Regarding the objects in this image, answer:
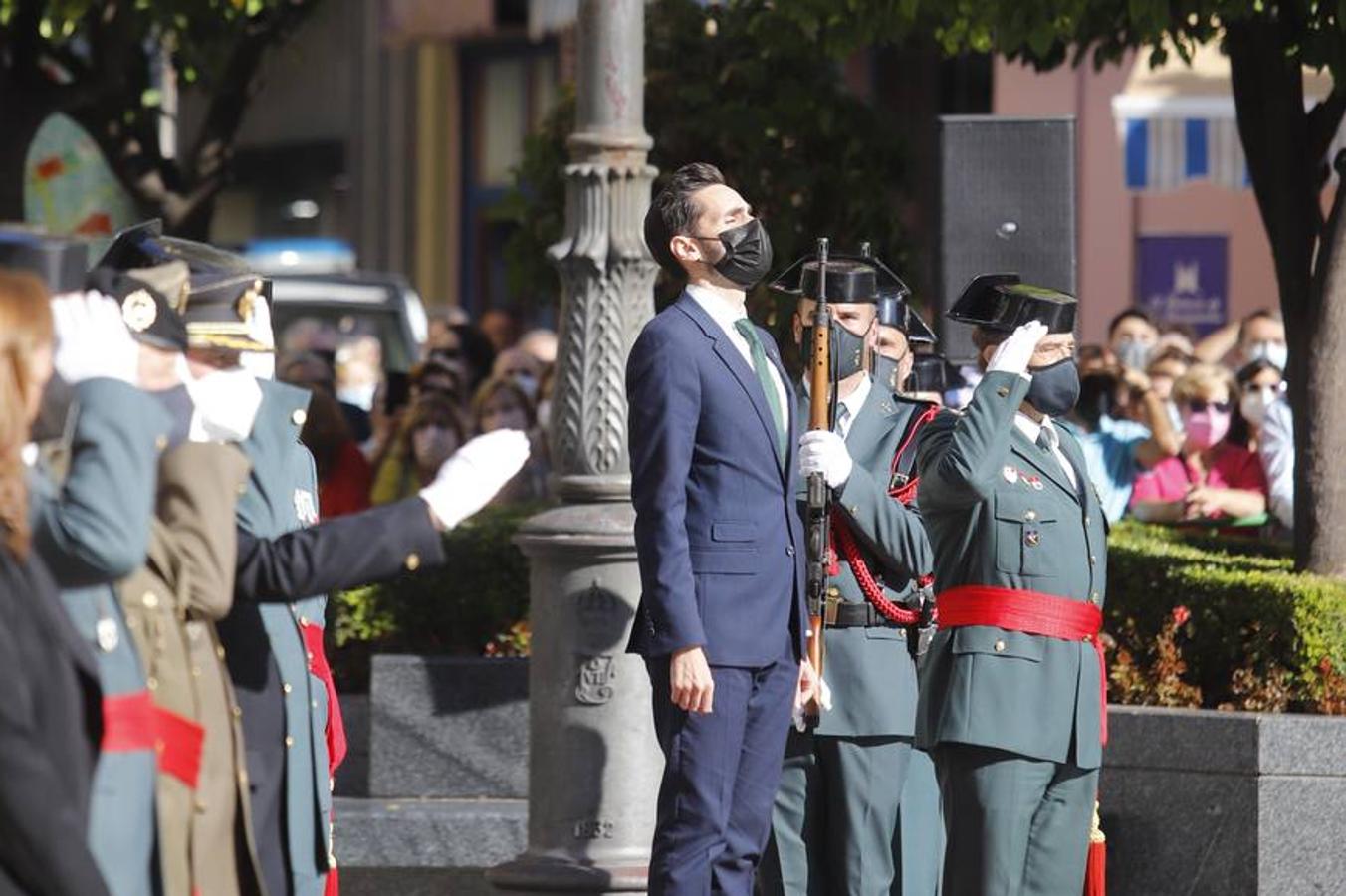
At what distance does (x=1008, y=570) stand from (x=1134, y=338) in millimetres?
7271

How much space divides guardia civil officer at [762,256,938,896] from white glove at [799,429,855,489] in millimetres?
87

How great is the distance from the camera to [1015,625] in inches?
282

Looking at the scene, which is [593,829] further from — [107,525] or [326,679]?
[107,525]

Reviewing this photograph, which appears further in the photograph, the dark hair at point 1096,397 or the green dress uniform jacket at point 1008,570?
the dark hair at point 1096,397

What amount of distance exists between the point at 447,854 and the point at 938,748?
8.84 ft

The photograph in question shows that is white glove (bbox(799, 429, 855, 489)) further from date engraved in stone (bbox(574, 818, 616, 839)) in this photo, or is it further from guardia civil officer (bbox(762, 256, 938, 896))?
date engraved in stone (bbox(574, 818, 616, 839))

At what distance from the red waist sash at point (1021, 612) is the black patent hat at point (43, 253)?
1285cm

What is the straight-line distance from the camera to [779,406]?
7.14 m

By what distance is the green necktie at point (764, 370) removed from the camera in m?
7.10

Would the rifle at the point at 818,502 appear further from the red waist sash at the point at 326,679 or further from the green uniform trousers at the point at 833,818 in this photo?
the red waist sash at the point at 326,679

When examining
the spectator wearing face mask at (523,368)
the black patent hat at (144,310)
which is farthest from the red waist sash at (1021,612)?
the spectator wearing face mask at (523,368)

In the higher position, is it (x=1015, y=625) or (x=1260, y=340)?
(x=1260, y=340)

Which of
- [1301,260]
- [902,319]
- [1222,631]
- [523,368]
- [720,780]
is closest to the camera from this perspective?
[720,780]

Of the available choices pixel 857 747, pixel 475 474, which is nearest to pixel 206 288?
pixel 475 474
